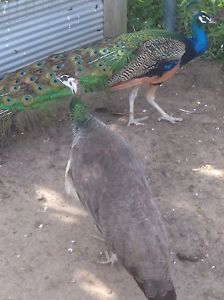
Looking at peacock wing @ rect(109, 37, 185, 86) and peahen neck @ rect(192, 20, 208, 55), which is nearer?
peacock wing @ rect(109, 37, 185, 86)

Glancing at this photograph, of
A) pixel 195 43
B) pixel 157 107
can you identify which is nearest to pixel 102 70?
pixel 157 107

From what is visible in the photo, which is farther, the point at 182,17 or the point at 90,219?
the point at 182,17

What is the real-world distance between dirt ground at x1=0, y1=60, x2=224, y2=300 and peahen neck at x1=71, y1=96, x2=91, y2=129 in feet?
1.94

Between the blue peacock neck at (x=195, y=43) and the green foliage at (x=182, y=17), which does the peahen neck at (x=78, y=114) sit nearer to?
the blue peacock neck at (x=195, y=43)

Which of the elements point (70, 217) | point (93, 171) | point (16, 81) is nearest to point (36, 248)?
point (70, 217)

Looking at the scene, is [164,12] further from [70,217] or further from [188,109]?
[70,217]

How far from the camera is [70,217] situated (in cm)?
347

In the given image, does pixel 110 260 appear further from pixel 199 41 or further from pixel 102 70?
pixel 199 41

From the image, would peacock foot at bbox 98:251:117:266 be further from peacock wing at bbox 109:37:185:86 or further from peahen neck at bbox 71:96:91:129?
peacock wing at bbox 109:37:185:86

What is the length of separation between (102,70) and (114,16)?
1279 mm

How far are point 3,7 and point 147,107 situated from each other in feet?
4.40

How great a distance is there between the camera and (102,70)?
13.3 feet

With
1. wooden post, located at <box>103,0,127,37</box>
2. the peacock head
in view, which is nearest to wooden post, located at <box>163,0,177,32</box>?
wooden post, located at <box>103,0,127,37</box>

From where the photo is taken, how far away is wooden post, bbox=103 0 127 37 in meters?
5.13
